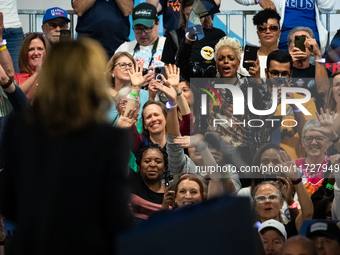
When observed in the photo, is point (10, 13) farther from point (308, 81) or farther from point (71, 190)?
point (71, 190)

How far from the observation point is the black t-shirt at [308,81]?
4.14 meters

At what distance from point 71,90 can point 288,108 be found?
303 cm

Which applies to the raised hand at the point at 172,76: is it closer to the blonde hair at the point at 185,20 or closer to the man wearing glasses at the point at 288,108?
the blonde hair at the point at 185,20

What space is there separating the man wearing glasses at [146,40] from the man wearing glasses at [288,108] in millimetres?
987

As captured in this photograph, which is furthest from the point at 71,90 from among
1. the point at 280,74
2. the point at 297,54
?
the point at 297,54

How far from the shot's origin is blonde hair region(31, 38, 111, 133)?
4.25 feet

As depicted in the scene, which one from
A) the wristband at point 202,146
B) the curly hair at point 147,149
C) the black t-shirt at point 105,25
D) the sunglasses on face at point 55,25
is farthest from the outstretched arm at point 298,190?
the sunglasses on face at point 55,25

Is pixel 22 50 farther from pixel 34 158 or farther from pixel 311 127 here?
pixel 34 158

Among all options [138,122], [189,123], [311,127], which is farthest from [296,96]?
[138,122]

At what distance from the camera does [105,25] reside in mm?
4594

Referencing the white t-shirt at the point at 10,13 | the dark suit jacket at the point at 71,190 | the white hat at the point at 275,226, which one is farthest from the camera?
the white t-shirt at the point at 10,13

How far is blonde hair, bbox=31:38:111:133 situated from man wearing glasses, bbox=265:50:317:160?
2.90 meters

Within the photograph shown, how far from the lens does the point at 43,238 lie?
1.23 meters

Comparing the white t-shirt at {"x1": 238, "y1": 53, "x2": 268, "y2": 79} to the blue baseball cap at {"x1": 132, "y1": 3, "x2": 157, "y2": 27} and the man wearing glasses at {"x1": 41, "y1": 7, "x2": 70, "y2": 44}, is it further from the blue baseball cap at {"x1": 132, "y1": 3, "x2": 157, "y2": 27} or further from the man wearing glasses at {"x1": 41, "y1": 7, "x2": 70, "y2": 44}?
the man wearing glasses at {"x1": 41, "y1": 7, "x2": 70, "y2": 44}
